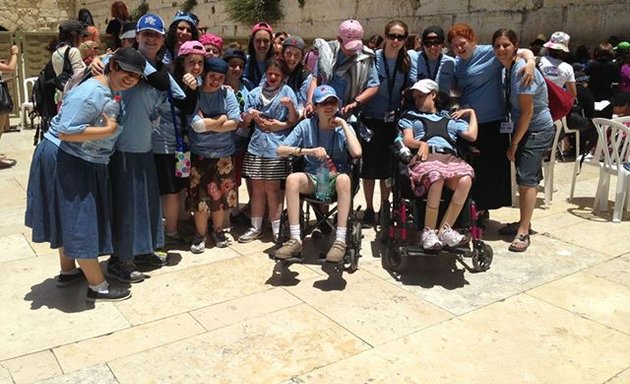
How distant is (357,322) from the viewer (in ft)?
10.8

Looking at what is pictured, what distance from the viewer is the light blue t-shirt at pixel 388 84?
4.60 meters

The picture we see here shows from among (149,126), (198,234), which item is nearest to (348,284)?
(198,234)

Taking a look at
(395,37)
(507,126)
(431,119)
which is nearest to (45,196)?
(431,119)

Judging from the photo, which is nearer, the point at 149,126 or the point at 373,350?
the point at 373,350

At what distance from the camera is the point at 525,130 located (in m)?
4.40

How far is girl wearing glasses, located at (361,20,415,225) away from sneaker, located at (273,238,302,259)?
95 centimetres

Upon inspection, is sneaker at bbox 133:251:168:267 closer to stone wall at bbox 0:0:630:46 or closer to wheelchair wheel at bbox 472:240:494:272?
wheelchair wheel at bbox 472:240:494:272

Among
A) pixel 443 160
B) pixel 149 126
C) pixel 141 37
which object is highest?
pixel 141 37

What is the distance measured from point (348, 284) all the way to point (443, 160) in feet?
3.42

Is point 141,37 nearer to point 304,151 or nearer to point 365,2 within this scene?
point 304,151

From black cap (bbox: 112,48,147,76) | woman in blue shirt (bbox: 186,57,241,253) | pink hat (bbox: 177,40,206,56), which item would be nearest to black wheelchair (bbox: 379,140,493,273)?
woman in blue shirt (bbox: 186,57,241,253)

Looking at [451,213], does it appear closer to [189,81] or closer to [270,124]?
[270,124]

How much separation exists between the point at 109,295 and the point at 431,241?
201cm

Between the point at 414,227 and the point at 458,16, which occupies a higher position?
the point at 458,16
